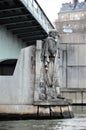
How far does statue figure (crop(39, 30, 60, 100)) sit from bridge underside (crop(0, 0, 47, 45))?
7358 mm

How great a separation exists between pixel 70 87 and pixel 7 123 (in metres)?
28.9

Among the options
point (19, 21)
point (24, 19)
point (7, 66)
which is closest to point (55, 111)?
point (24, 19)

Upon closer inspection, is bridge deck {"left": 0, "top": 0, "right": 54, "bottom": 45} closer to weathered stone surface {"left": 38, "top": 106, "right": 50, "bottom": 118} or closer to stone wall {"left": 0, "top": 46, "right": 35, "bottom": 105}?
stone wall {"left": 0, "top": 46, "right": 35, "bottom": 105}

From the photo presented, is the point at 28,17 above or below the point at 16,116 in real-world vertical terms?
above

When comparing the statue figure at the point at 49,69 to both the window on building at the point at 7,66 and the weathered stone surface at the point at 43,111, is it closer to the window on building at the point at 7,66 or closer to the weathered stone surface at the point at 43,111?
the weathered stone surface at the point at 43,111

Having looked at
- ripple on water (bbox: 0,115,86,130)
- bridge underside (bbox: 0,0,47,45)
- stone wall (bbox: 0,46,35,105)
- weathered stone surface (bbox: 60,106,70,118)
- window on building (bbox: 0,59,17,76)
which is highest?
bridge underside (bbox: 0,0,47,45)

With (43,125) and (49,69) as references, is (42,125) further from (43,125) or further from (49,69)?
(49,69)

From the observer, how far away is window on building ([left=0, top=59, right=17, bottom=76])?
38478mm

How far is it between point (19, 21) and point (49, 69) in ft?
41.9

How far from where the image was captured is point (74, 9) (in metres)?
140

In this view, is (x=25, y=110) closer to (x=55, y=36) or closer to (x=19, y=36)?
(x=55, y=36)

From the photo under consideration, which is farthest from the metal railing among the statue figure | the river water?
the river water

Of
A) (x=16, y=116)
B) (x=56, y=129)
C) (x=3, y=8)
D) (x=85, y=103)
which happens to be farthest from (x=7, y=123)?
(x=85, y=103)

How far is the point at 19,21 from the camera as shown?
35750mm
